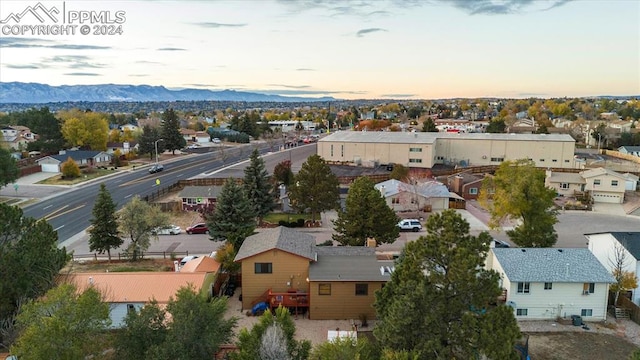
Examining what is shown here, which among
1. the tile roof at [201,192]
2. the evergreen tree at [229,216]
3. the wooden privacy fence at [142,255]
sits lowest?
the wooden privacy fence at [142,255]

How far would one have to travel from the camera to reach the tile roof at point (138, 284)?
25.4m

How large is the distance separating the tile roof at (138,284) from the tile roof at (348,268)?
272 inches

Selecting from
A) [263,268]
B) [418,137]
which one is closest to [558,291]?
[263,268]

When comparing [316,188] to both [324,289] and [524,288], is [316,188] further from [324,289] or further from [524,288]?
[524,288]

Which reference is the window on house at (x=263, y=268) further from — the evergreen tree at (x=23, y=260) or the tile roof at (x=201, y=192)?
→ the tile roof at (x=201, y=192)

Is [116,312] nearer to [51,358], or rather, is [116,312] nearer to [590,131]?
[51,358]

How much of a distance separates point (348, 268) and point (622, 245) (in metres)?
17.6

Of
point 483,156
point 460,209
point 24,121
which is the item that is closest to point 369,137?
point 483,156

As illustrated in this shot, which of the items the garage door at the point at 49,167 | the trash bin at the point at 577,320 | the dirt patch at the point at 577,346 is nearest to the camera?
the dirt patch at the point at 577,346

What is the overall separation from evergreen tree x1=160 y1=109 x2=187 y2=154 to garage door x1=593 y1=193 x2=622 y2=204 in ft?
236

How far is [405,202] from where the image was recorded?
4928 cm

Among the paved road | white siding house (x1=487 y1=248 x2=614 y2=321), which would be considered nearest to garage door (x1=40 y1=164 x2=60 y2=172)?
the paved road

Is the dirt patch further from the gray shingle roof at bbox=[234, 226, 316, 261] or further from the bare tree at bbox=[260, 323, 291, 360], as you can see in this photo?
the bare tree at bbox=[260, 323, 291, 360]

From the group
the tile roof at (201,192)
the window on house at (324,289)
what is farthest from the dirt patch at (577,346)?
the tile roof at (201,192)
